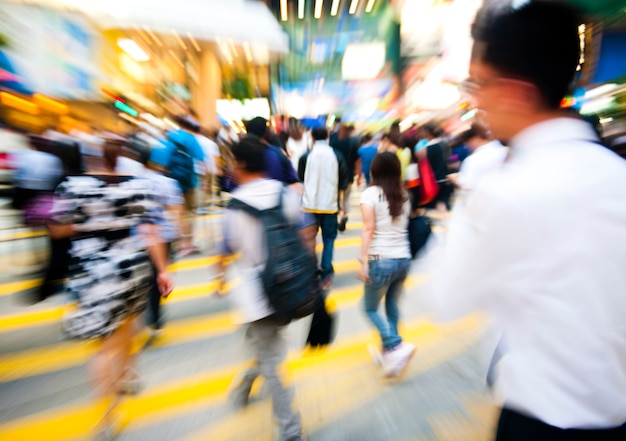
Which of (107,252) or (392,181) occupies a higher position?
(392,181)

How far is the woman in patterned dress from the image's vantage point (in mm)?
2062

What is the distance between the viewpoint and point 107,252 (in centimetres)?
215

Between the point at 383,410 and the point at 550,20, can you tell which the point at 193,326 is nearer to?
the point at 383,410

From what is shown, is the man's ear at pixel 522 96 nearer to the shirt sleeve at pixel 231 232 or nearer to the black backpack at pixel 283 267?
the black backpack at pixel 283 267

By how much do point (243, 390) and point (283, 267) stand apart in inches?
47.5

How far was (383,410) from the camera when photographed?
2625mm

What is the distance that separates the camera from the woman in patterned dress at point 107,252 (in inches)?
81.2

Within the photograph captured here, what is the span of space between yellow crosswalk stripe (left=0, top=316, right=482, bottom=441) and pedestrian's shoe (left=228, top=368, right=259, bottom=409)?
142mm

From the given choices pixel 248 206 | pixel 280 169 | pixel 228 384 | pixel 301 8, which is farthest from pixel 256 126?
pixel 301 8

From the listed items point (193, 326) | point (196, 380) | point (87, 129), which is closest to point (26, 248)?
point (87, 129)

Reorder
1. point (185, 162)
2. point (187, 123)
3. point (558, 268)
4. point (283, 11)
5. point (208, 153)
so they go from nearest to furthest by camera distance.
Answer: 1. point (558, 268)
2. point (185, 162)
3. point (187, 123)
4. point (208, 153)
5. point (283, 11)

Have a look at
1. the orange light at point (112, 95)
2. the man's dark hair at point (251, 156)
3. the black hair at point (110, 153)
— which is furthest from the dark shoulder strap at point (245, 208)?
the orange light at point (112, 95)

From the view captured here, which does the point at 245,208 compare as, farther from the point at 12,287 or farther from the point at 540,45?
the point at 12,287

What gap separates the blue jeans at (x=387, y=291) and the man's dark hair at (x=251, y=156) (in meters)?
1.29
